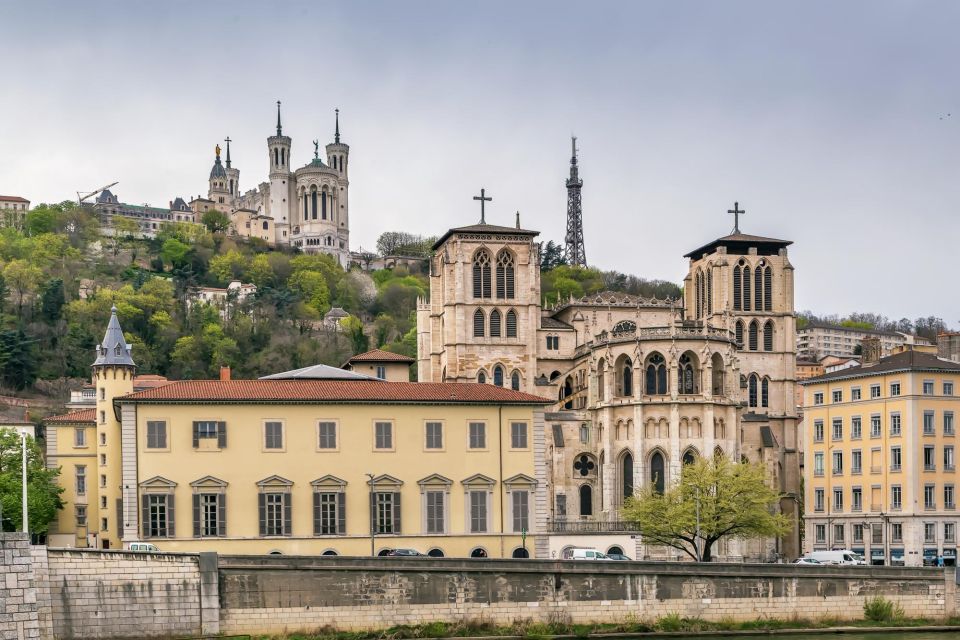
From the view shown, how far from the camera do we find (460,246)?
103250 millimetres

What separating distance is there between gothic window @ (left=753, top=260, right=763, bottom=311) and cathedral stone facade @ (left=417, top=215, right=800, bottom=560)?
10 centimetres

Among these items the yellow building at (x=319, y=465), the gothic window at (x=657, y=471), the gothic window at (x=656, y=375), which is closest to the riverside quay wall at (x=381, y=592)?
the yellow building at (x=319, y=465)

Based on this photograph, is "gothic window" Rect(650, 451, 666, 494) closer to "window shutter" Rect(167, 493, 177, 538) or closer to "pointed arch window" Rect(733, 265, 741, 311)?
"pointed arch window" Rect(733, 265, 741, 311)

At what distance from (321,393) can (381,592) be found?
17862 mm

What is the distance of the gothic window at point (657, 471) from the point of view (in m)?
91.8

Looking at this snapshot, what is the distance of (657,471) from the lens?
9231 centimetres

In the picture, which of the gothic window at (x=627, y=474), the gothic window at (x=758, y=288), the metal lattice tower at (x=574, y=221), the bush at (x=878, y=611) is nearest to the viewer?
the bush at (x=878, y=611)

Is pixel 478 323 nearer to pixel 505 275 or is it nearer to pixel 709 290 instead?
pixel 505 275

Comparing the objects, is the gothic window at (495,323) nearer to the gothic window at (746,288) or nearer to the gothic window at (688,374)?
the gothic window at (688,374)

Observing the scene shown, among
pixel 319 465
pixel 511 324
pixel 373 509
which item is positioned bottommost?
pixel 373 509

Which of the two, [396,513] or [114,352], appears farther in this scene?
[114,352]

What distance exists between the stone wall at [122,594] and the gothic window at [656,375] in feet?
147

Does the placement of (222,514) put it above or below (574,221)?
below

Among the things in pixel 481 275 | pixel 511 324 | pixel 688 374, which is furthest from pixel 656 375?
pixel 481 275
